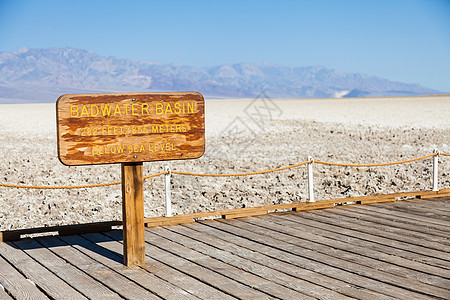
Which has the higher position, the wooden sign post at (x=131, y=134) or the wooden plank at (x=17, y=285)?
the wooden sign post at (x=131, y=134)

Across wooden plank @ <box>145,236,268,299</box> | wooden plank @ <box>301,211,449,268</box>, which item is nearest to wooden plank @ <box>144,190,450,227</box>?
wooden plank @ <box>301,211,449,268</box>

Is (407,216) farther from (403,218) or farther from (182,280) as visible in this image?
(182,280)

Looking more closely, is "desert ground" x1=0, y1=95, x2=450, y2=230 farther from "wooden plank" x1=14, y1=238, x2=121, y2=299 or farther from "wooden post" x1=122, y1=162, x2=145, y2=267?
"wooden post" x1=122, y1=162, x2=145, y2=267

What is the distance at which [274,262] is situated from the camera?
20.0ft

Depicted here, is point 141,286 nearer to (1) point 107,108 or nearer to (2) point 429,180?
(1) point 107,108

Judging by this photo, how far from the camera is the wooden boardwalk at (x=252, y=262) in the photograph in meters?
5.19

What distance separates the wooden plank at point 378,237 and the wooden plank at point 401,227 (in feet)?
1.01

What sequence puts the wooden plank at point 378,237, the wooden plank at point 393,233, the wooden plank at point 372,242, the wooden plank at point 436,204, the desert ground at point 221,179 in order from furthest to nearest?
the desert ground at point 221,179 → the wooden plank at point 436,204 → the wooden plank at point 393,233 → the wooden plank at point 378,237 → the wooden plank at point 372,242

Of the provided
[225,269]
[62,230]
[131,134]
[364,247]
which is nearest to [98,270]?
[225,269]

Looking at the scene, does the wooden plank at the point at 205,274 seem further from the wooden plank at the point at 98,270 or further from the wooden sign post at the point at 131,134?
the wooden plank at the point at 98,270

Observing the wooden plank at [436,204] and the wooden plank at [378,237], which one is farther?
the wooden plank at [436,204]

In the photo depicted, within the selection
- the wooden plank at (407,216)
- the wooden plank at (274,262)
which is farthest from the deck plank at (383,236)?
the wooden plank at (274,262)

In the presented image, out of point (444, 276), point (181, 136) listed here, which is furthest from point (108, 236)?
point (444, 276)

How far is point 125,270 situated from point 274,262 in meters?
1.52
